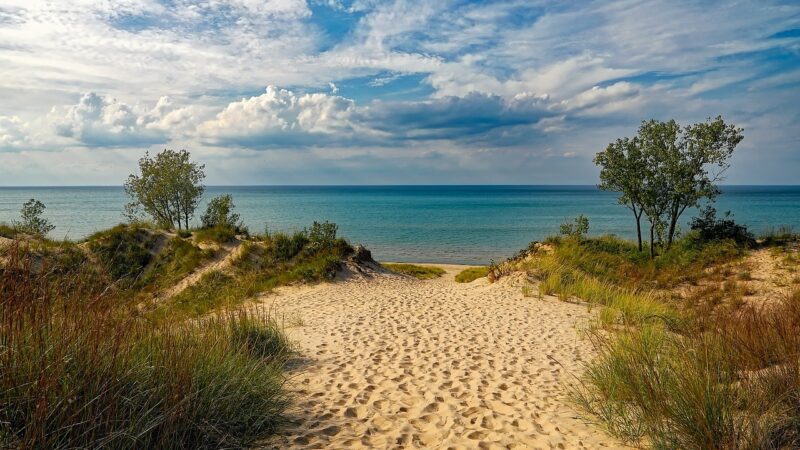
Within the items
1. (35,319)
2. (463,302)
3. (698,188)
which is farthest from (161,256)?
(698,188)

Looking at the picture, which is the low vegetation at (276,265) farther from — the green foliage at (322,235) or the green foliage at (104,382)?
the green foliage at (104,382)

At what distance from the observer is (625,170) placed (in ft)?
79.3

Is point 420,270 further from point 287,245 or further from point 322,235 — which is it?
point 287,245

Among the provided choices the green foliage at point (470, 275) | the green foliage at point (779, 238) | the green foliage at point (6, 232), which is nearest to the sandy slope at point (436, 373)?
the green foliage at point (470, 275)

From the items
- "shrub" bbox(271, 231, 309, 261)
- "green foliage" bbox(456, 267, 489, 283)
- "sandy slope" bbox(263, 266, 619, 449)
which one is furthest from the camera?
"green foliage" bbox(456, 267, 489, 283)

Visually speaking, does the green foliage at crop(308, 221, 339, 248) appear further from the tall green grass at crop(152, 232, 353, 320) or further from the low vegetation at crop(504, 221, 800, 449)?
the low vegetation at crop(504, 221, 800, 449)

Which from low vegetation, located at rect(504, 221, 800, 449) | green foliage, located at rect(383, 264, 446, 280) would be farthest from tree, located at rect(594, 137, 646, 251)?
low vegetation, located at rect(504, 221, 800, 449)

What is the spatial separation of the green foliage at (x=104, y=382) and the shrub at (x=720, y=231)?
22.8 meters

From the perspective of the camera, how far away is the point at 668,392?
15.9 feet

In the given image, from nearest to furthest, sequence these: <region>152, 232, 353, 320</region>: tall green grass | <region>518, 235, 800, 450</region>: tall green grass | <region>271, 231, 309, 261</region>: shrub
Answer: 1. <region>518, 235, 800, 450</region>: tall green grass
2. <region>152, 232, 353, 320</region>: tall green grass
3. <region>271, 231, 309, 261</region>: shrub

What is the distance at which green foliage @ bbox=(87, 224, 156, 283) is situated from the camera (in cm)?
2047

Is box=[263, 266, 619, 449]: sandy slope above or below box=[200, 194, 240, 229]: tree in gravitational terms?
Answer: below

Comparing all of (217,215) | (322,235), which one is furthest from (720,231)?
(217,215)

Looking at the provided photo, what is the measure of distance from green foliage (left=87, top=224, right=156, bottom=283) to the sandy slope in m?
9.31
